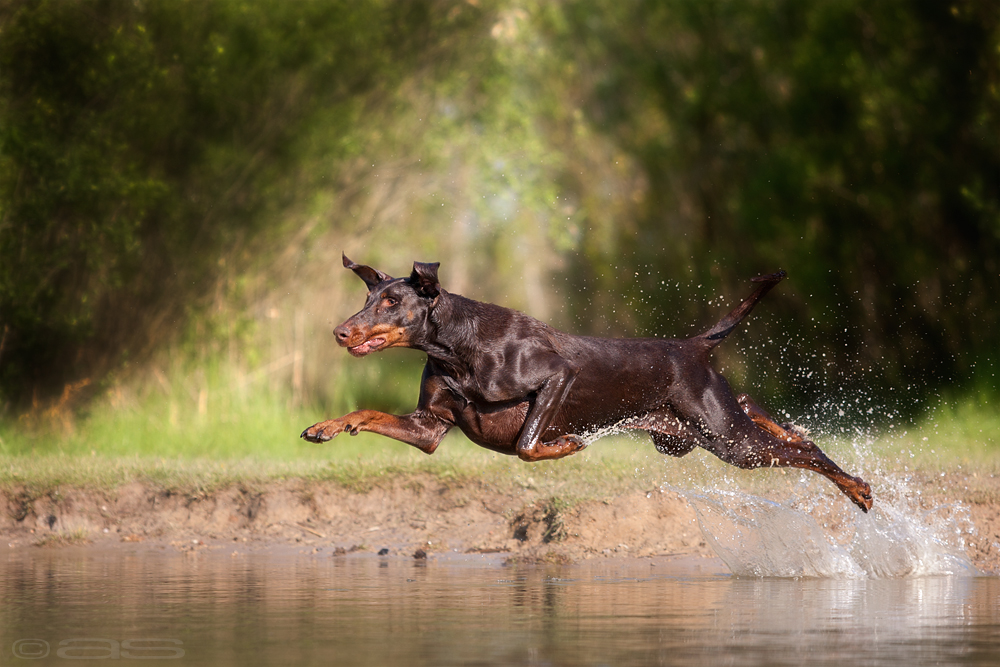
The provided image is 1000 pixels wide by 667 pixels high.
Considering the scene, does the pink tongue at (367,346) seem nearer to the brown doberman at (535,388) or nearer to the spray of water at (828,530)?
the brown doberman at (535,388)

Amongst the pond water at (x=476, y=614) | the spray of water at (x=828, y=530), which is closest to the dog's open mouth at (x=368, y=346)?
the pond water at (x=476, y=614)

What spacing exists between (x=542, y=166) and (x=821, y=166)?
18.4 feet

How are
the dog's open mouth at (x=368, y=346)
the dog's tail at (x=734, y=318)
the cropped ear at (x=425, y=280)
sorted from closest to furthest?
the dog's open mouth at (x=368, y=346), the cropped ear at (x=425, y=280), the dog's tail at (x=734, y=318)

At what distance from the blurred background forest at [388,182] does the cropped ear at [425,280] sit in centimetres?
619

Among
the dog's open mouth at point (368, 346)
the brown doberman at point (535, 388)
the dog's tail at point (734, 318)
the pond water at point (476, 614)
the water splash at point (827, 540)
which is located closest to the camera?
the pond water at point (476, 614)

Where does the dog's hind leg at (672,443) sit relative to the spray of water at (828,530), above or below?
above

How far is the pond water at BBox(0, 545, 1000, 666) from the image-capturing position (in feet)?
15.3

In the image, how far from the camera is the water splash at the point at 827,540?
23.6 feet

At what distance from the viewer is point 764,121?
51.8 feet

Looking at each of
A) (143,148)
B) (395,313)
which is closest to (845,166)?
(143,148)

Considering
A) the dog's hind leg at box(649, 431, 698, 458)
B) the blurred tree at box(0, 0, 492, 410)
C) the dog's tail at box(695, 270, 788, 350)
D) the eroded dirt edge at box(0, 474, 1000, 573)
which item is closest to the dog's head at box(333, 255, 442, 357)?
the dog's hind leg at box(649, 431, 698, 458)

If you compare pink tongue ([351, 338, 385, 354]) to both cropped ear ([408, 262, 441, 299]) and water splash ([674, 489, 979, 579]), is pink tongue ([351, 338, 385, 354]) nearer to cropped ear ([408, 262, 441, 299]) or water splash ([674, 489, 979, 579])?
cropped ear ([408, 262, 441, 299])

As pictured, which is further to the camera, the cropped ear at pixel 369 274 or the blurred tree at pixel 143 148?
the blurred tree at pixel 143 148

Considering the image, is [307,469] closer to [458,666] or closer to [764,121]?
[458,666]
